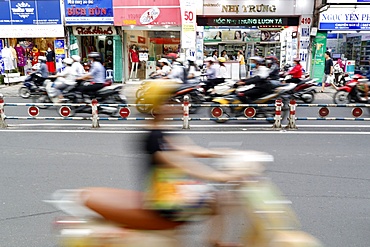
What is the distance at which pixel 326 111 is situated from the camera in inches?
357

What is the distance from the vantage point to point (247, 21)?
1878 centimetres

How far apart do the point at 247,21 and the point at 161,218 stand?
1763cm

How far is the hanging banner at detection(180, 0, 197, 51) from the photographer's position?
56.4 ft

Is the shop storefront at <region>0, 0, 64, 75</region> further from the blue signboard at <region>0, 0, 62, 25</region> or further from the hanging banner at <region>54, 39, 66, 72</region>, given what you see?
the hanging banner at <region>54, 39, 66, 72</region>

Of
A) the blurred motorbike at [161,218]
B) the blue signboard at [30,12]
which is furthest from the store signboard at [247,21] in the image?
the blurred motorbike at [161,218]

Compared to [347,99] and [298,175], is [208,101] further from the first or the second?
[298,175]

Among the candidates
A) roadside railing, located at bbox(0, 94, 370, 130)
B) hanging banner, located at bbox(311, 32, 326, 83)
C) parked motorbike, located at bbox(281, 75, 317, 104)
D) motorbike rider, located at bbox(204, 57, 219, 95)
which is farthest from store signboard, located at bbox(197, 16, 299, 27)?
roadside railing, located at bbox(0, 94, 370, 130)

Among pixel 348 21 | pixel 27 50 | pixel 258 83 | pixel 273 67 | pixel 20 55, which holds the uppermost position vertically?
pixel 348 21

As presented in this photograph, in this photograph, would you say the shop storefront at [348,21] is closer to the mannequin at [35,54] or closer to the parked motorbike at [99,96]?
the parked motorbike at [99,96]

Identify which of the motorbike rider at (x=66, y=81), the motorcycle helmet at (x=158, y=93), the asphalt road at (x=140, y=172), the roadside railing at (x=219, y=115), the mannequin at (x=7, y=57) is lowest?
the asphalt road at (x=140, y=172)

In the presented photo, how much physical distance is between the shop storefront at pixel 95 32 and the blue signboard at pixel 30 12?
638 mm

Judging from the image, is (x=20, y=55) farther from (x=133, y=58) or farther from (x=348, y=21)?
(x=348, y=21)

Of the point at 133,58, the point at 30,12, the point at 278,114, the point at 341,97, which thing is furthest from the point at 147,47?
the point at 278,114

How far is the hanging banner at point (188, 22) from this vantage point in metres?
17.2
